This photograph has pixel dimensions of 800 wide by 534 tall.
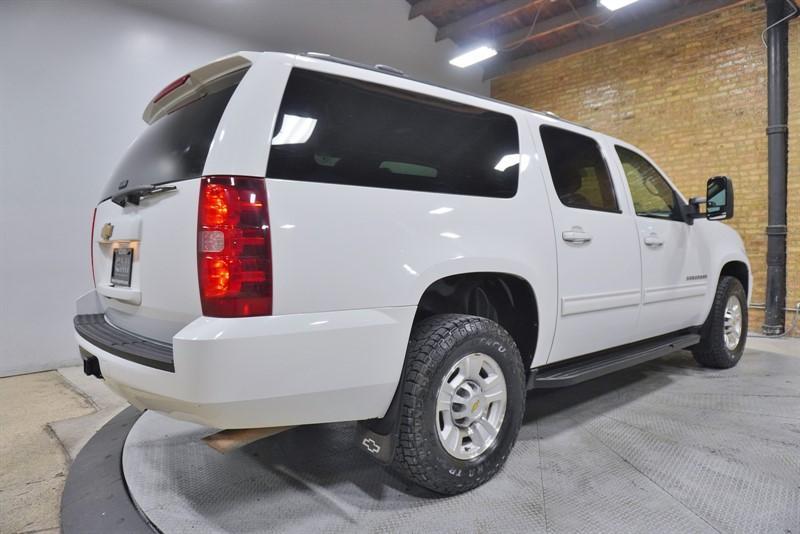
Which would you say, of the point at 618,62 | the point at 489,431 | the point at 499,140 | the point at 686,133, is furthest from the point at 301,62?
the point at 618,62

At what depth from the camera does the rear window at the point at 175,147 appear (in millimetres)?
1515

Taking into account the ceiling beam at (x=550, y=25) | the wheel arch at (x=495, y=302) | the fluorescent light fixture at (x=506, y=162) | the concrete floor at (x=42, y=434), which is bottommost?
the concrete floor at (x=42, y=434)

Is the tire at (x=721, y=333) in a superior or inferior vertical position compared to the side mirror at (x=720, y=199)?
inferior

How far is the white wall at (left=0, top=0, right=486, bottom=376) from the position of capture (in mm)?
3871

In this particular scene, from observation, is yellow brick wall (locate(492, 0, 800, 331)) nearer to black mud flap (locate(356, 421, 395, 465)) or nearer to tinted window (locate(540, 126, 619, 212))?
tinted window (locate(540, 126, 619, 212))

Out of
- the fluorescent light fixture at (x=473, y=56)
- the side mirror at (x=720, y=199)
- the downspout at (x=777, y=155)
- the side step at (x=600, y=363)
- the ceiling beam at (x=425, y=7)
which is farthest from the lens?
the fluorescent light fixture at (x=473, y=56)

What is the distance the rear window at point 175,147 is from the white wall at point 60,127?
2641 millimetres

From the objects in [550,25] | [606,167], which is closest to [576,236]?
[606,167]

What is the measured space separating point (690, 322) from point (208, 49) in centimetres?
529

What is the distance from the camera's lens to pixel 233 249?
1336 millimetres

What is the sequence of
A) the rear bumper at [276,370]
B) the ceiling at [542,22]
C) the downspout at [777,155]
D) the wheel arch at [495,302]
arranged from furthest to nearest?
the ceiling at [542,22] → the downspout at [777,155] → the wheel arch at [495,302] → the rear bumper at [276,370]

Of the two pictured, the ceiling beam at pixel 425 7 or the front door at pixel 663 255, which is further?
the ceiling beam at pixel 425 7

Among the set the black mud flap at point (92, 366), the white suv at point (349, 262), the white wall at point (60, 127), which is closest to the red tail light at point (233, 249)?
the white suv at point (349, 262)

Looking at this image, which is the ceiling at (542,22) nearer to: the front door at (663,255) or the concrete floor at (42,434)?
the front door at (663,255)
